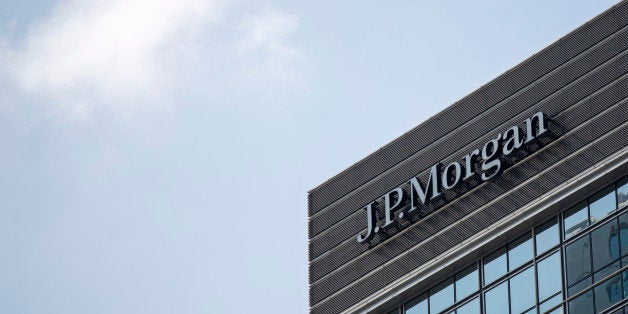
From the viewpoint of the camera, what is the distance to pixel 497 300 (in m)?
102

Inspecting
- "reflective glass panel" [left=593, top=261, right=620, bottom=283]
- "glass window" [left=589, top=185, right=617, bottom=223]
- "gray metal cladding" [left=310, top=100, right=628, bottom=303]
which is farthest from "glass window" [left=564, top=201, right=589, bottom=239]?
"reflective glass panel" [left=593, top=261, right=620, bottom=283]

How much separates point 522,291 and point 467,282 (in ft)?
10.8

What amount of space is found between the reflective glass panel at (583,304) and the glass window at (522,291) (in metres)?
2.30

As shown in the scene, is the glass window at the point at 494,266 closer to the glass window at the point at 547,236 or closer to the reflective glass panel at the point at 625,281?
the glass window at the point at 547,236

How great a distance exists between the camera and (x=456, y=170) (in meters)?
104

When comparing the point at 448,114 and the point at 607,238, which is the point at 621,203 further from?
the point at 448,114

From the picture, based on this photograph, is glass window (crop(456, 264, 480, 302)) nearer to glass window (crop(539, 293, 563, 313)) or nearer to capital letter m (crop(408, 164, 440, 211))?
capital letter m (crop(408, 164, 440, 211))

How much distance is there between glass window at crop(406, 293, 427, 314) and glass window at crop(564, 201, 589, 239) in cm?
765

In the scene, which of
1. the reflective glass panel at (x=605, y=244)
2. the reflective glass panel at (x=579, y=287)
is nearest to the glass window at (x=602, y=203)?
the reflective glass panel at (x=605, y=244)

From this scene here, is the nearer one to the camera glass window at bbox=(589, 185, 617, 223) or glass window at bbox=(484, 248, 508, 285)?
glass window at bbox=(589, 185, 617, 223)

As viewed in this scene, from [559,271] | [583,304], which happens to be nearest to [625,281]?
[583,304]

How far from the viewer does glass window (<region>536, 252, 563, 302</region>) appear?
9919 cm

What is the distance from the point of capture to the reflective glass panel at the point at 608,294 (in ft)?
318

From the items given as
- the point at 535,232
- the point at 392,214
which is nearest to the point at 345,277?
the point at 392,214
